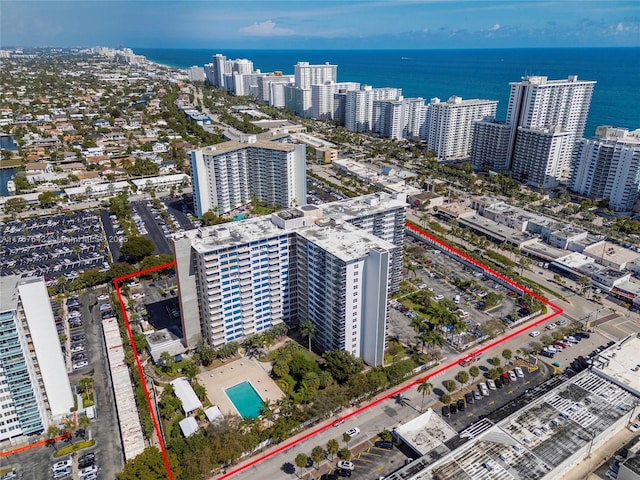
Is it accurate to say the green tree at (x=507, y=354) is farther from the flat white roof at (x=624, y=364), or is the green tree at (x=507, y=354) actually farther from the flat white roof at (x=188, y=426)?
the flat white roof at (x=188, y=426)

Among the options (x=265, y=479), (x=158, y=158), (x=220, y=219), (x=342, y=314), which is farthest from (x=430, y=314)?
(x=158, y=158)

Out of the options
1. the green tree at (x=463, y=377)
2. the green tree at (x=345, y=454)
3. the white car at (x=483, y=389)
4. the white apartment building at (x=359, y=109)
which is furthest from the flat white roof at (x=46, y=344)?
the white apartment building at (x=359, y=109)

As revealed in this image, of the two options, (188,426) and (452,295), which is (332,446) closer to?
(188,426)

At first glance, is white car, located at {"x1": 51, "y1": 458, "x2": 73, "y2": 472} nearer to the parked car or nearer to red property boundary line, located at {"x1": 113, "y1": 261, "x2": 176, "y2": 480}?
red property boundary line, located at {"x1": 113, "y1": 261, "x2": 176, "y2": 480}

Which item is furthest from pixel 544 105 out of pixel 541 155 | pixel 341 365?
pixel 341 365

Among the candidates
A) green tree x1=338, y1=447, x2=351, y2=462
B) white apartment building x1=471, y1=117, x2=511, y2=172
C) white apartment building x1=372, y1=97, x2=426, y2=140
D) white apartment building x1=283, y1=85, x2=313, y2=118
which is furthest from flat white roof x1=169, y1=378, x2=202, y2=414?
white apartment building x1=283, y1=85, x2=313, y2=118
